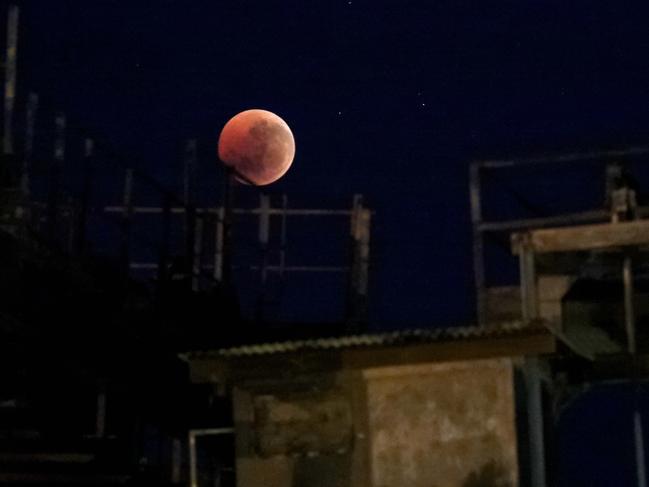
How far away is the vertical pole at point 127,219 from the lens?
11578mm

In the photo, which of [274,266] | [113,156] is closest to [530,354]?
[113,156]

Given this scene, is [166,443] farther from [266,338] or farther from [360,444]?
[360,444]

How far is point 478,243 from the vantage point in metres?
12.3

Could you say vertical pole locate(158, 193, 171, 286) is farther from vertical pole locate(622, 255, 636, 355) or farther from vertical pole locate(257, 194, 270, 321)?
vertical pole locate(622, 255, 636, 355)

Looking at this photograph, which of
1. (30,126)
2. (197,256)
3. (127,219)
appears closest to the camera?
(30,126)

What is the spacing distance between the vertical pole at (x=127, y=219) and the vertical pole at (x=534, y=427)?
4330mm

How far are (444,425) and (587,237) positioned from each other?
99.9 inches

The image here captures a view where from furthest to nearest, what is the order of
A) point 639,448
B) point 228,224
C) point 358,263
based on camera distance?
point 358,263 → point 228,224 → point 639,448

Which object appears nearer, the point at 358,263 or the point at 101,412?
the point at 101,412

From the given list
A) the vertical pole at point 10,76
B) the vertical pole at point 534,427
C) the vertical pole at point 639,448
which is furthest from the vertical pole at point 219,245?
the vertical pole at point 639,448

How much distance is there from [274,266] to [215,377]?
5.05m

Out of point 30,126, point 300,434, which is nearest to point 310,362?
point 300,434

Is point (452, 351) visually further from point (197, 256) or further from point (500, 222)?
point (197, 256)

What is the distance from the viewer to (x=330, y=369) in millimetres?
10469
